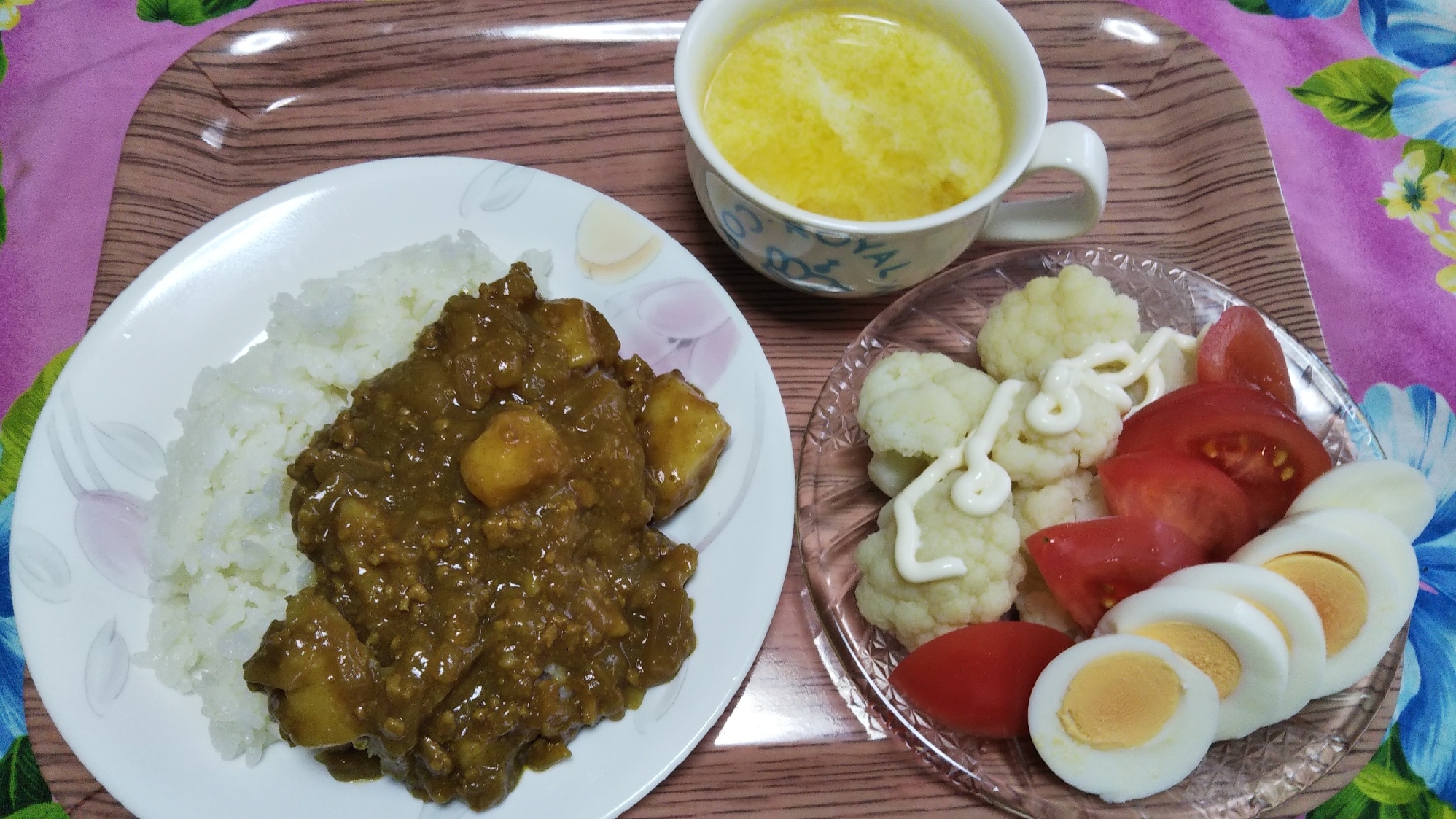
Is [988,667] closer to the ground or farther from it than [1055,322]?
closer to the ground

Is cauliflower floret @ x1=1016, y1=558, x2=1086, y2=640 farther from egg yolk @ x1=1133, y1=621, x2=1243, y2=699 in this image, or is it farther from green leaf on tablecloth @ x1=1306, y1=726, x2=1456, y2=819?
green leaf on tablecloth @ x1=1306, y1=726, x2=1456, y2=819

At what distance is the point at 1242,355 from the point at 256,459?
2538 millimetres

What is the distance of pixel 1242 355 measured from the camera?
2.28 meters

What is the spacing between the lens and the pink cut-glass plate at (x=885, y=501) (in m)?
2.04

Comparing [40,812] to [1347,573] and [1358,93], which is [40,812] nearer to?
[1347,573]

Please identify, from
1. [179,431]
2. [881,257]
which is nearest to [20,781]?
[179,431]

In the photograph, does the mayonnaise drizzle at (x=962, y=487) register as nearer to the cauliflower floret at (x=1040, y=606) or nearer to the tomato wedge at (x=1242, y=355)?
the cauliflower floret at (x=1040, y=606)

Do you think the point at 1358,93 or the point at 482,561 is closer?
the point at 482,561

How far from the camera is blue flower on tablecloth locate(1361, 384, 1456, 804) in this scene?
2420 millimetres

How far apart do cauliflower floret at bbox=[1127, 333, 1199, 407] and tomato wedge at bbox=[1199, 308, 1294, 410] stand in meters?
0.06

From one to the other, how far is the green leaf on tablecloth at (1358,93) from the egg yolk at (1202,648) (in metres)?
2.43

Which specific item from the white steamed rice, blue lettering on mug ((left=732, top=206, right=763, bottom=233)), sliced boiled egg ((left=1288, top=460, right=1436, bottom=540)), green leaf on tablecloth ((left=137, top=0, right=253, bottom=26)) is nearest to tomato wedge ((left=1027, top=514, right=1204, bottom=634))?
sliced boiled egg ((left=1288, top=460, right=1436, bottom=540))

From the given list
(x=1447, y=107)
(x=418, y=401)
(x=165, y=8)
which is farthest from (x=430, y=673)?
(x=1447, y=107)

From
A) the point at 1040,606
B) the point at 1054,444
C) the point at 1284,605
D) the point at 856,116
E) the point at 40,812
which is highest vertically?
the point at 856,116
